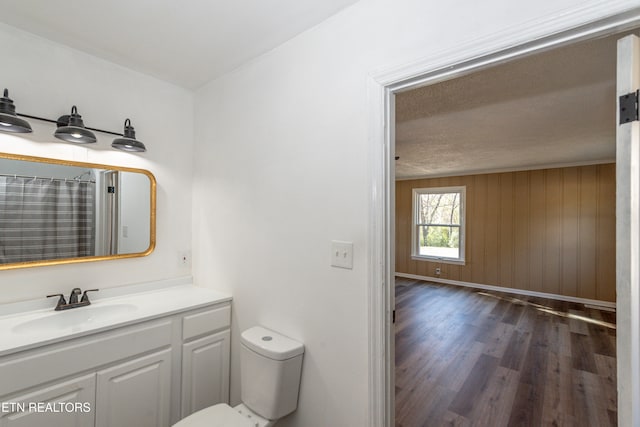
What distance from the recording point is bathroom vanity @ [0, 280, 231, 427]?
1299 mm

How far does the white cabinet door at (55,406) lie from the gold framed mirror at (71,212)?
29.5 inches

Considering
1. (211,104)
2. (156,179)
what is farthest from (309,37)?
(156,179)

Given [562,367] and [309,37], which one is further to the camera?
[562,367]

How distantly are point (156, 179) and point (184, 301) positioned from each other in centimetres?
96

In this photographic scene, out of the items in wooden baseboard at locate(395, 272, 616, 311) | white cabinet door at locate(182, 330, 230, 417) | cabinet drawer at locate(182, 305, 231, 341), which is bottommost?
wooden baseboard at locate(395, 272, 616, 311)

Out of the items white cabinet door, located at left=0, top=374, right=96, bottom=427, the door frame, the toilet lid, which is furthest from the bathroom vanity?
the door frame

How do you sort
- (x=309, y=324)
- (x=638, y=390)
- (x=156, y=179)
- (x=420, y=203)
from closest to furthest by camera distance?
1. (x=638, y=390)
2. (x=309, y=324)
3. (x=156, y=179)
4. (x=420, y=203)

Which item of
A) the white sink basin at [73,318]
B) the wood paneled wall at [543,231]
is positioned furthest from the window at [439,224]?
the white sink basin at [73,318]

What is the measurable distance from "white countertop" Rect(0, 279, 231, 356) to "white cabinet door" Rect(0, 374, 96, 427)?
0.75 ft

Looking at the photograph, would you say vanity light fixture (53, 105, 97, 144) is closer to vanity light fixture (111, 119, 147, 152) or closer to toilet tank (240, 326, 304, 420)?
vanity light fixture (111, 119, 147, 152)

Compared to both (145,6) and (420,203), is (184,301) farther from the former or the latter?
(420,203)

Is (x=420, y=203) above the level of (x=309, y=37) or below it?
below

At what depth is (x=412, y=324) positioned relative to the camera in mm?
3812

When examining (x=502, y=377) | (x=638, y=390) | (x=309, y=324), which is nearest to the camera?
(x=638, y=390)
